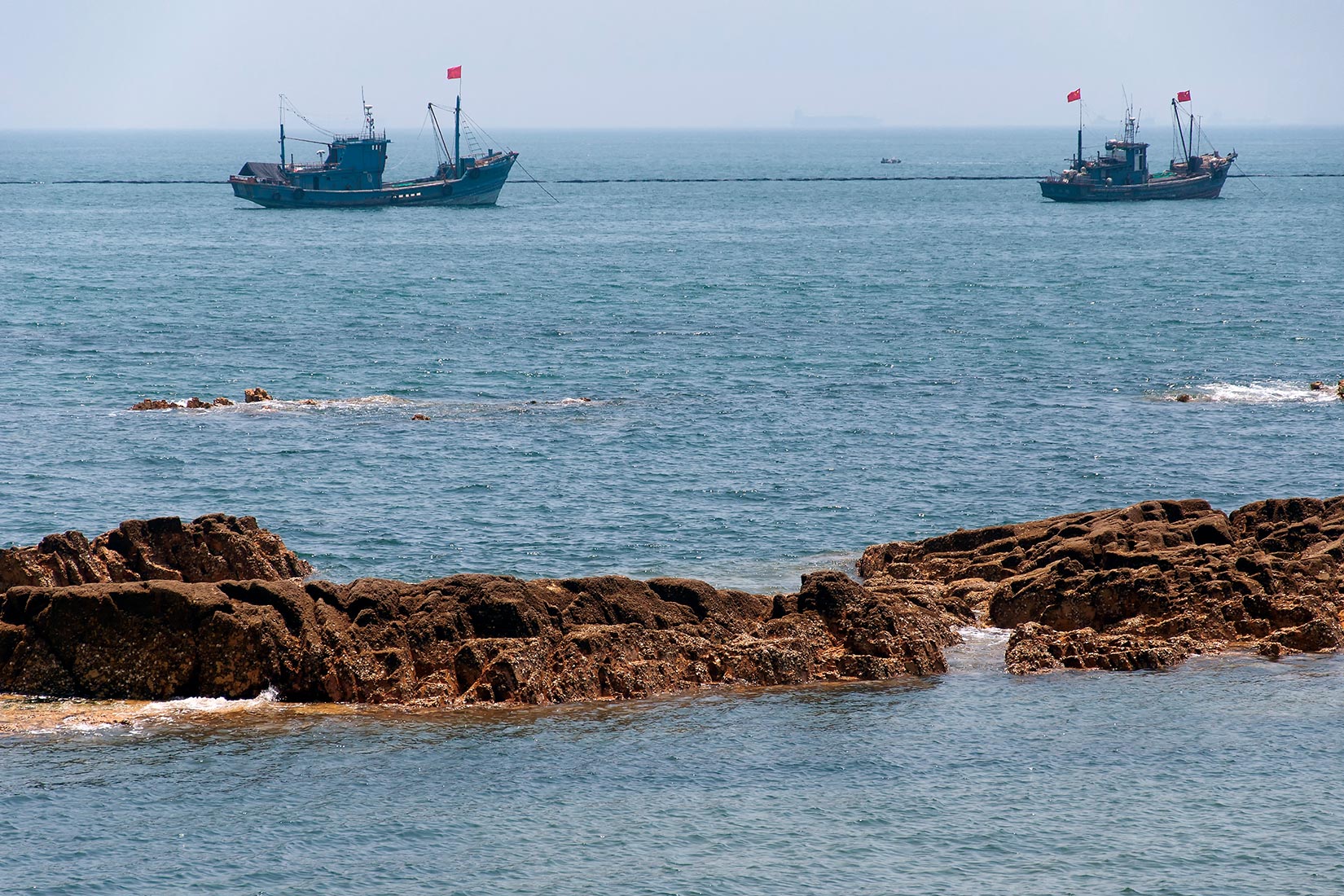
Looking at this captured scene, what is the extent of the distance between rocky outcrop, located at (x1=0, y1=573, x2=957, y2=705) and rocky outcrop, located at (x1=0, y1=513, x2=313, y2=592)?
1716 mm

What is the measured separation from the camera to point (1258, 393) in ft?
192

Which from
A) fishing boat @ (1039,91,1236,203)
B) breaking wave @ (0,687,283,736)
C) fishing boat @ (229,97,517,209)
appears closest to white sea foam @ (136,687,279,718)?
breaking wave @ (0,687,283,736)

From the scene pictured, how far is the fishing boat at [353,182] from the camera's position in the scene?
157500 millimetres

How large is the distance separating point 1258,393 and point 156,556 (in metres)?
42.7

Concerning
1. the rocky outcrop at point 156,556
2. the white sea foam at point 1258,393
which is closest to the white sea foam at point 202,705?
the rocky outcrop at point 156,556

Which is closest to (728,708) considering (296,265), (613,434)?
(613,434)

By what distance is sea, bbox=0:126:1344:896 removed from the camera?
2166 centimetres

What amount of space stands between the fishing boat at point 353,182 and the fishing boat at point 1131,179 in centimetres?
6001

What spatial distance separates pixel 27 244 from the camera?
399 ft

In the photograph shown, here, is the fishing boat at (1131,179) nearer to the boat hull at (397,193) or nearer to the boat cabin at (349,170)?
the boat hull at (397,193)

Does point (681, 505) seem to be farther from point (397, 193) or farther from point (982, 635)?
point (397, 193)

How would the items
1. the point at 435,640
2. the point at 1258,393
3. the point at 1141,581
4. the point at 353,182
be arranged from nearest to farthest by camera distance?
the point at 435,640
the point at 1141,581
the point at 1258,393
the point at 353,182

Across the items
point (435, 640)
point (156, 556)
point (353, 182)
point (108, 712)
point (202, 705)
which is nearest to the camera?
point (108, 712)

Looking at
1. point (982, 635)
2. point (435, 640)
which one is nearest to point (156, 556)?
point (435, 640)
